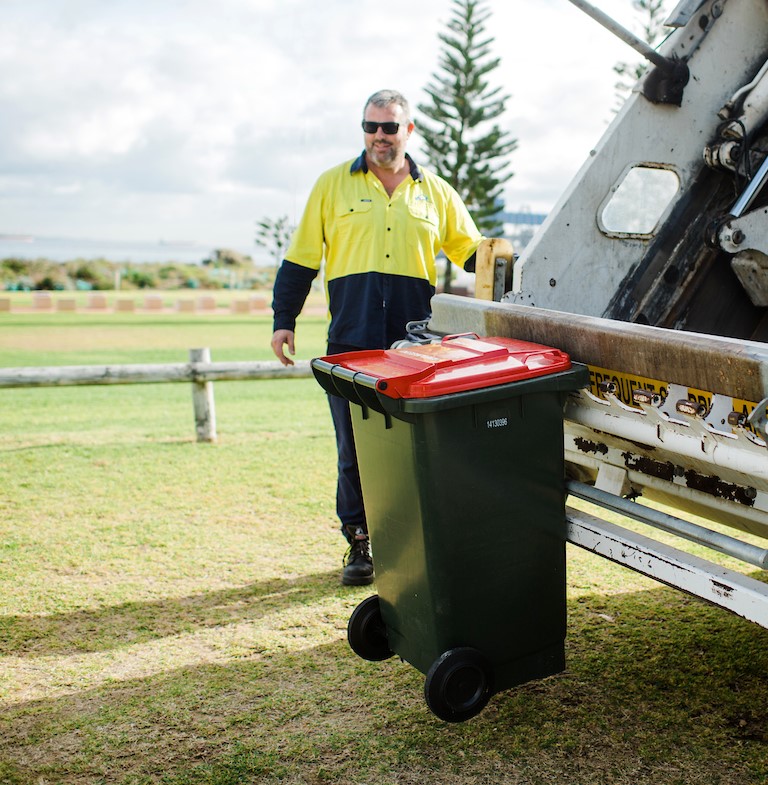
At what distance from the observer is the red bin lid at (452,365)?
6.64 feet

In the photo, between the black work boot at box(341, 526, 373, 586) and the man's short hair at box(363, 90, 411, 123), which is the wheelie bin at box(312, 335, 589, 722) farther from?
the man's short hair at box(363, 90, 411, 123)

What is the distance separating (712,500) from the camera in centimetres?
227

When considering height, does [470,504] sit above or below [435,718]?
above

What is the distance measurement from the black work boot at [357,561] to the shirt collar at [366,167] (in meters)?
1.45

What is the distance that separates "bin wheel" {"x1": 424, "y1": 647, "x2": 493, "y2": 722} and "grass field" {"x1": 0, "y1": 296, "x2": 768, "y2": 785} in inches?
5.7

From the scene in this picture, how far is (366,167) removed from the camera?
136 inches

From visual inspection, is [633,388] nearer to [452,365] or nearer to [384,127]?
[452,365]

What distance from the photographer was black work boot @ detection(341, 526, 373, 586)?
346 centimetres

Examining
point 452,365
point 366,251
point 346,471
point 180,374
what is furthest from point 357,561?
point 180,374

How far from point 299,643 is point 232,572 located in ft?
2.63

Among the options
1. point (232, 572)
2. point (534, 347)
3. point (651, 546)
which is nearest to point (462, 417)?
point (534, 347)

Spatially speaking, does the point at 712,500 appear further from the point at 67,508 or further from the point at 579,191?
the point at 67,508

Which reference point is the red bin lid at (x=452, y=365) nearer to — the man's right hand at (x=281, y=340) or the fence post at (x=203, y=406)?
the man's right hand at (x=281, y=340)

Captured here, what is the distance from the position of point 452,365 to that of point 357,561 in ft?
5.19
